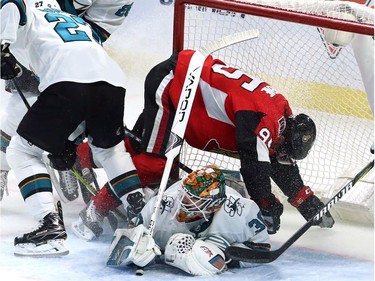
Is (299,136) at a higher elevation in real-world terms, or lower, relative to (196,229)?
higher

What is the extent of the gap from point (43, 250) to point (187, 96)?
0.69 meters

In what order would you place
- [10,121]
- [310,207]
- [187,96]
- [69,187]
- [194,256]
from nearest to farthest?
[194,256], [187,96], [310,207], [10,121], [69,187]

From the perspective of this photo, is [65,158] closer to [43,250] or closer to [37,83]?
[43,250]

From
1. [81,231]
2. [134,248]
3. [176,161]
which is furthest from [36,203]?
[176,161]

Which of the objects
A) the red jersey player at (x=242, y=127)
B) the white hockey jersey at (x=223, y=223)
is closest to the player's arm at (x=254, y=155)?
the red jersey player at (x=242, y=127)

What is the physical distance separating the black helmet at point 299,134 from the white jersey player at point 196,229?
0.35 metres

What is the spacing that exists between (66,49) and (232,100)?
0.59m

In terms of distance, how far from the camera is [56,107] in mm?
2830

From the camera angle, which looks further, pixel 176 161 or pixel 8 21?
pixel 176 161

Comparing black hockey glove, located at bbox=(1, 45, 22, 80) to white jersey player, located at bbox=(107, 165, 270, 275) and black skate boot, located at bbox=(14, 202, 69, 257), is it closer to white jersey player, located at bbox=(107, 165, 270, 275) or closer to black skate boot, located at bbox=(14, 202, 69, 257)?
black skate boot, located at bbox=(14, 202, 69, 257)

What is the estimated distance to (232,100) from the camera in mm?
3064

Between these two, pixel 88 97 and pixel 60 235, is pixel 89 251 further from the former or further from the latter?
pixel 88 97

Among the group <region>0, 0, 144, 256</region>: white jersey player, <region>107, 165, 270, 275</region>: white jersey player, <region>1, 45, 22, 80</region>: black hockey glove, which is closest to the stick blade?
<region>107, 165, 270, 275</region>: white jersey player

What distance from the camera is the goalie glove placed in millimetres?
2678
